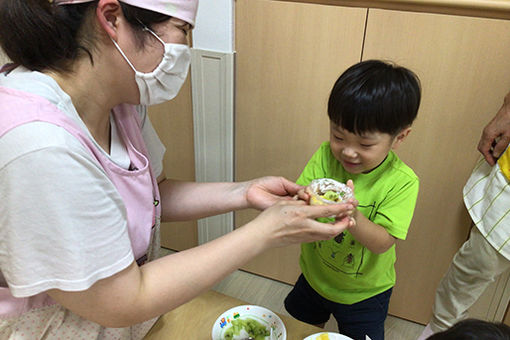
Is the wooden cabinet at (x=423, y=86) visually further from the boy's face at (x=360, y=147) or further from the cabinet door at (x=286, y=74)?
the boy's face at (x=360, y=147)

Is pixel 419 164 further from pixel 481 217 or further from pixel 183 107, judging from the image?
pixel 183 107

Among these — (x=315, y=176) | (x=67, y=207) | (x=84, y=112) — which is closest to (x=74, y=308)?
(x=67, y=207)

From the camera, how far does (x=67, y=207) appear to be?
2.07 ft

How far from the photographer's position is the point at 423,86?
1.48 meters

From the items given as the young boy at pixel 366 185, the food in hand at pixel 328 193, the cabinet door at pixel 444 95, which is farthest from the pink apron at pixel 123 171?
the cabinet door at pixel 444 95

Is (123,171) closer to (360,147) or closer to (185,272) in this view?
(185,272)

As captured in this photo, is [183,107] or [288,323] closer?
[288,323]

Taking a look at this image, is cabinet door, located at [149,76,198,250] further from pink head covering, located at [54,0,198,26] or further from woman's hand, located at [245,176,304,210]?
pink head covering, located at [54,0,198,26]

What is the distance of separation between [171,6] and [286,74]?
960 millimetres

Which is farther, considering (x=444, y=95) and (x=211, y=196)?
(x=444, y=95)

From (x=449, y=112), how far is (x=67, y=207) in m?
1.38

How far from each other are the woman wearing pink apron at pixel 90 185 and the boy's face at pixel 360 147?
22 cm

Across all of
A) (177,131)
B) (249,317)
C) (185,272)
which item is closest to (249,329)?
(249,317)

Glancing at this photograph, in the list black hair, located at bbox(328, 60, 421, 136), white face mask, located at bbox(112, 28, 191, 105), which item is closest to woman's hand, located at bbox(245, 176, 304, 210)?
black hair, located at bbox(328, 60, 421, 136)
